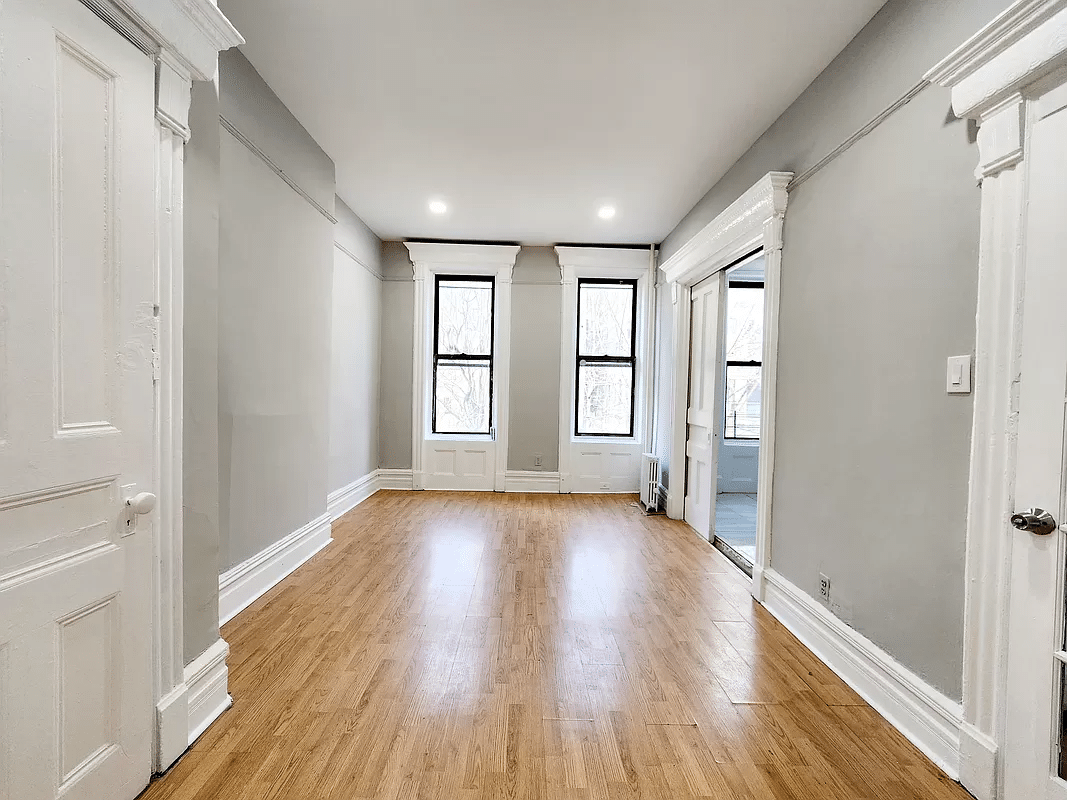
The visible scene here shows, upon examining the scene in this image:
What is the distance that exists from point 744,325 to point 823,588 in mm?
5168

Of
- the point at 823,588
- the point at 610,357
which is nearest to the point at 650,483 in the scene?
the point at 610,357

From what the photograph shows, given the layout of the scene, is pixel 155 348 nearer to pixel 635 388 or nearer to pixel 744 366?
pixel 635 388

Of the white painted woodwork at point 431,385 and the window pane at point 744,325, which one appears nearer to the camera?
the white painted woodwork at point 431,385

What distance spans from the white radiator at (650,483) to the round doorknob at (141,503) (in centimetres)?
473

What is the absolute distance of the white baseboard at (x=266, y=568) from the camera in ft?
9.44

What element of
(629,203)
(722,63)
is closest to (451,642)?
(722,63)

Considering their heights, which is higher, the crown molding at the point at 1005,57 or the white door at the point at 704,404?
the crown molding at the point at 1005,57

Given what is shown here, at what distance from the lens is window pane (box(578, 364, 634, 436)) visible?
6684 mm

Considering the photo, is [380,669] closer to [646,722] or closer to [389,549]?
[646,722]

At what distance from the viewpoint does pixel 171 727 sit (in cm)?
177

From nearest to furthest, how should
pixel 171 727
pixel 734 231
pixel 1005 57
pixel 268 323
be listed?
pixel 1005 57 < pixel 171 727 < pixel 268 323 < pixel 734 231

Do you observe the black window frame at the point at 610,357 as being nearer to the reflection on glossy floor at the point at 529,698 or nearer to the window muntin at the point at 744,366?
the window muntin at the point at 744,366

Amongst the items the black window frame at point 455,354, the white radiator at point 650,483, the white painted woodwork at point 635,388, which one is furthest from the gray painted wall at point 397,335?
the white radiator at point 650,483

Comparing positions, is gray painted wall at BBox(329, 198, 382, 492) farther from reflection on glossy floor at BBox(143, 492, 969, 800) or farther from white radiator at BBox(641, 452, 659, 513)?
white radiator at BBox(641, 452, 659, 513)
